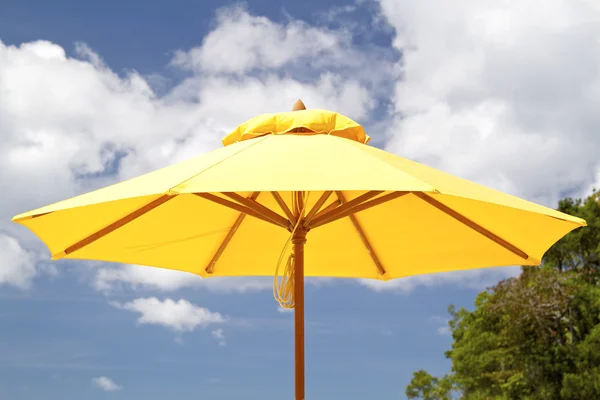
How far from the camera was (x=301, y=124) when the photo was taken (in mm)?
3627

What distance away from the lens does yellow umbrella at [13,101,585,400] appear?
2.88 metres

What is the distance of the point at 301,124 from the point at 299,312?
1055 mm

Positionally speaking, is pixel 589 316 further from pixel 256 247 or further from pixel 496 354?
pixel 256 247

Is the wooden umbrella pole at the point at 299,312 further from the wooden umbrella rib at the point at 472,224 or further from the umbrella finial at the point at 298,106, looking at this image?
the wooden umbrella rib at the point at 472,224

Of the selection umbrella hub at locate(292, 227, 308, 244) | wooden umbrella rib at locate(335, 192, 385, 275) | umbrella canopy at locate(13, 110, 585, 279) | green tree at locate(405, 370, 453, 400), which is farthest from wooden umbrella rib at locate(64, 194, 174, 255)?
green tree at locate(405, 370, 453, 400)

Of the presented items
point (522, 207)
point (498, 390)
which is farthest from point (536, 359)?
point (522, 207)

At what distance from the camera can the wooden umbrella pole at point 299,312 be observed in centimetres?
372

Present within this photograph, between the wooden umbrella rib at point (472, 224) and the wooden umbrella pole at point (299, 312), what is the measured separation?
2.72 ft

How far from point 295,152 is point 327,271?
2.25 m

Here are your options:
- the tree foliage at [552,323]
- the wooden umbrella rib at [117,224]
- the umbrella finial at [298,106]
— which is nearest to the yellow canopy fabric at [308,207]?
the wooden umbrella rib at [117,224]

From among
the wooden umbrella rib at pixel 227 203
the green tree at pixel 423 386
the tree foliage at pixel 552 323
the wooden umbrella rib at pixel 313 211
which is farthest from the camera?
the green tree at pixel 423 386

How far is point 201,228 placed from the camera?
4.75 m

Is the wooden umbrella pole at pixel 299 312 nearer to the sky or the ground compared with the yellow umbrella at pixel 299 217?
nearer to the ground

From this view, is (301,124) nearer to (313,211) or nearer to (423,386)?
(313,211)
